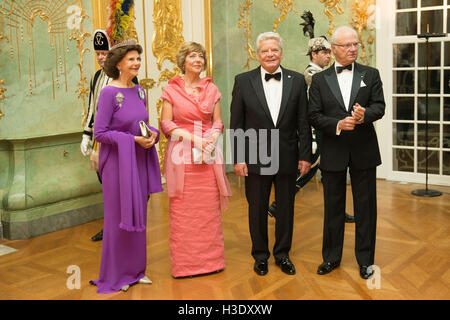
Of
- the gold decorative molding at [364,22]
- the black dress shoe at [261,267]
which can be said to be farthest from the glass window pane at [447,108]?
the black dress shoe at [261,267]

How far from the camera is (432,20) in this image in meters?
6.75

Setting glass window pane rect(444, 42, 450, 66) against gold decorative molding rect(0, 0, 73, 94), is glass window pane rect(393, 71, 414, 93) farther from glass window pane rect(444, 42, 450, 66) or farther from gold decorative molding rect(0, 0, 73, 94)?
gold decorative molding rect(0, 0, 73, 94)

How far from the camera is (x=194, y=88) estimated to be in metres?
4.01

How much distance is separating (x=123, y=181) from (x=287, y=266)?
51.8 inches

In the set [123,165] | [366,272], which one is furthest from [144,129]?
[366,272]

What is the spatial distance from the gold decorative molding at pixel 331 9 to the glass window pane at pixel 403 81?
988mm

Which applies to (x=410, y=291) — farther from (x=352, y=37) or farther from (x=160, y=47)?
(x=160, y=47)

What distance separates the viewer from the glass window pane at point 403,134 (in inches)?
280

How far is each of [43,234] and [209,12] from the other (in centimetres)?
386

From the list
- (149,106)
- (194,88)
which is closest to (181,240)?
(194,88)

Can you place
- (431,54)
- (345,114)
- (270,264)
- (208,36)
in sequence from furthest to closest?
(208,36) → (431,54) → (270,264) → (345,114)

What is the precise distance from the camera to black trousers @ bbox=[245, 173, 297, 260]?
159 inches

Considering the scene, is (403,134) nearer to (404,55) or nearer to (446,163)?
(446,163)

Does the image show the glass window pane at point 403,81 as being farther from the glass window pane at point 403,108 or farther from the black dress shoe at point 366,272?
the black dress shoe at point 366,272
